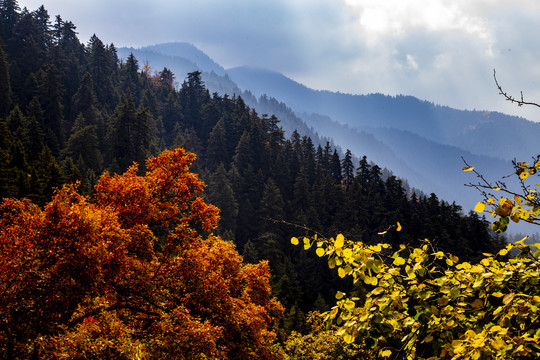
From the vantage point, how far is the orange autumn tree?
8703 mm

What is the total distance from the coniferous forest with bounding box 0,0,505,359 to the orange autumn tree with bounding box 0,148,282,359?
7cm

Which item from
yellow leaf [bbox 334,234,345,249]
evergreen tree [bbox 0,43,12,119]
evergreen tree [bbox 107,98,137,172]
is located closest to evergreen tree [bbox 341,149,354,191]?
evergreen tree [bbox 107,98,137,172]

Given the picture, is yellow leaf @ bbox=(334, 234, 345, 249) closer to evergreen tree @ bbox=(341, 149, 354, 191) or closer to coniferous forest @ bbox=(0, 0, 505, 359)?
coniferous forest @ bbox=(0, 0, 505, 359)

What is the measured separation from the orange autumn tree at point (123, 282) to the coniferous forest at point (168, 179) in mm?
74

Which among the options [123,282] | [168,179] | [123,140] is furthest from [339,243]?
[123,140]

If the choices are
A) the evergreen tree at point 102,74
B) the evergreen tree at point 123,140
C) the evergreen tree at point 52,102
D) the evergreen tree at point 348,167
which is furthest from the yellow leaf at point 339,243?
the evergreen tree at point 102,74

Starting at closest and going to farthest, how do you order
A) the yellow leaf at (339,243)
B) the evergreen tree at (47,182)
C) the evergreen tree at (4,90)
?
1. the yellow leaf at (339,243)
2. the evergreen tree at (47,182)
3. the evergreen tree at (4,90)

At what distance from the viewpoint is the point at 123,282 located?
12031mm

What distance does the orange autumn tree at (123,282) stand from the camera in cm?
870

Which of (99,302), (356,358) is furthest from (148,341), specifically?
(356,358)

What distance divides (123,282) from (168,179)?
493 centimetres

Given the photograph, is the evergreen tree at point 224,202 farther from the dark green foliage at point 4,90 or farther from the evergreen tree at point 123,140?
the dark green foliage at point 4,90

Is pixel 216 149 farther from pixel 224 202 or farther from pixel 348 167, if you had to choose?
pixel 348 167

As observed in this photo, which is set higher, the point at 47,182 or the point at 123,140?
the point at 123,140
